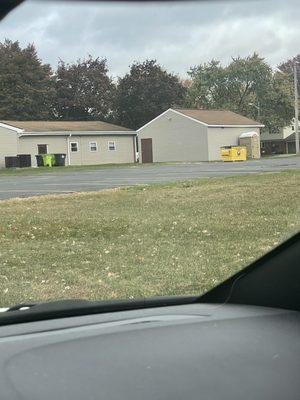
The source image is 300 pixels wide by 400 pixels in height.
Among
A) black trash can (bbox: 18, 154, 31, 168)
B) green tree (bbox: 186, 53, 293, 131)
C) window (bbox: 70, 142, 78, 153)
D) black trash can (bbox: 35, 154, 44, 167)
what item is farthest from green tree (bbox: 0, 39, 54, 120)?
black trash can (bbox: 18, 154, 31, 168)

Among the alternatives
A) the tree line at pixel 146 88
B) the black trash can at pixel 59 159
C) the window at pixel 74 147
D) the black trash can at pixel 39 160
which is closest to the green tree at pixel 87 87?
the tree line at pixel 146 88

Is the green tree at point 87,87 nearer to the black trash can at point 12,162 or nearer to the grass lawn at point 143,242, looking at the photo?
the grass lawn at point 143,242

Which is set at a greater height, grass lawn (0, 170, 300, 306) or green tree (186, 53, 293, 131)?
green tree (186, 53, 293, 131)

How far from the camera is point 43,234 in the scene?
311 inches

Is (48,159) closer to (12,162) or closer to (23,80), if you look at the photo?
(12,162)

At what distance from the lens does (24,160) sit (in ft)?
126

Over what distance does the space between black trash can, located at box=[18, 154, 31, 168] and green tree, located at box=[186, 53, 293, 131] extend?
115 ft

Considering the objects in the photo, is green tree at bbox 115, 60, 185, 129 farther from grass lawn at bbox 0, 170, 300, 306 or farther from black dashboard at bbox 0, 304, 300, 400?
black dashboard at bbox 0, 304, 300, 400

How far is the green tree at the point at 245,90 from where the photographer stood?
3162mm

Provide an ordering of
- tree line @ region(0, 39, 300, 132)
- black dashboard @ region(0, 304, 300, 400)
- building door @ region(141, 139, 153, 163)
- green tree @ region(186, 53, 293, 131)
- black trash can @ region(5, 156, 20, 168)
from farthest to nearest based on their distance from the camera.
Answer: black trash can @ region(5, 156, 20, 168) → building door @ region(141, 139, 153, 163) → green tree @ region(186, 53, 293, 131) → tree line @ region(0, 39, 300, 132) → black dashboard @ region(0, 304, 300, 400)

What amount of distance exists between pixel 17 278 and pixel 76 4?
4404 millimetres

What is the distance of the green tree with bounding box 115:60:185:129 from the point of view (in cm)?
349

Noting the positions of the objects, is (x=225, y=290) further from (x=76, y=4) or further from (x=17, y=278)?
(x=17, y=278)

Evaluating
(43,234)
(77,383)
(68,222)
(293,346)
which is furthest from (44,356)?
(68,222)
